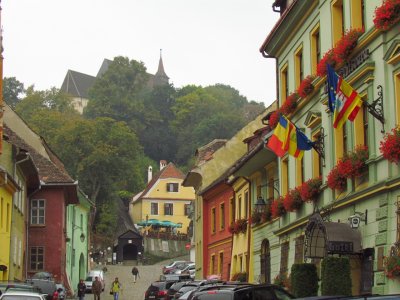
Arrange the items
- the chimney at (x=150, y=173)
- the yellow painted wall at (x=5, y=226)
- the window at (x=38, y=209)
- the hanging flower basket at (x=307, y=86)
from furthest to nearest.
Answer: the chimney at (x=150, y=173), the window at (x=38, y=209), the yellow painted wall at (x=5, y=226), the hanging flower basket at (x=307, y=86)

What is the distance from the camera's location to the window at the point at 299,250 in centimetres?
2541

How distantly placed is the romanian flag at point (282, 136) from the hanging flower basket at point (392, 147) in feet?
18.9

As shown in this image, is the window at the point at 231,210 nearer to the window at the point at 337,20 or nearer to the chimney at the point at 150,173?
the window at the point at 337,20

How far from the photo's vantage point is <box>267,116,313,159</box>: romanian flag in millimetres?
22922

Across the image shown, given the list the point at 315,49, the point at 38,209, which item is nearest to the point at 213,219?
the point at 38,209

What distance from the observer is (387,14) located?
696 inches

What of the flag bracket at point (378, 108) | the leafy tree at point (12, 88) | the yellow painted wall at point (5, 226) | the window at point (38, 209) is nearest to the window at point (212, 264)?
the window at point (38, 209)

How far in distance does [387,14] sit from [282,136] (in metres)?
6.35

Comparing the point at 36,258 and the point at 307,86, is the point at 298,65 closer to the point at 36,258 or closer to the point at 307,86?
the point at 307,86

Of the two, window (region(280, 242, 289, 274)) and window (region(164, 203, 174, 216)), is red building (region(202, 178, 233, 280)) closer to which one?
window (region(280, 242, 289, 274))

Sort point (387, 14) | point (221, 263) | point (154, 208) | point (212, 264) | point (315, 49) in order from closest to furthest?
point (387, 14) → point (315, 49) → point (221, 263) → point (212, 264) → point (154, 208)

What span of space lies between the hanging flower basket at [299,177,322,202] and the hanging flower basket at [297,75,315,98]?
7.97ft

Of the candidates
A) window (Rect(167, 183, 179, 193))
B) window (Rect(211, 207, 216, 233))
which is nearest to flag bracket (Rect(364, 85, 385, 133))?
window (Rect(211, 207, 216, 233))

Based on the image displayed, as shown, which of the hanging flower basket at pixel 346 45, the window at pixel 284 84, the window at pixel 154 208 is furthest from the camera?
the window at pixel 154 208
